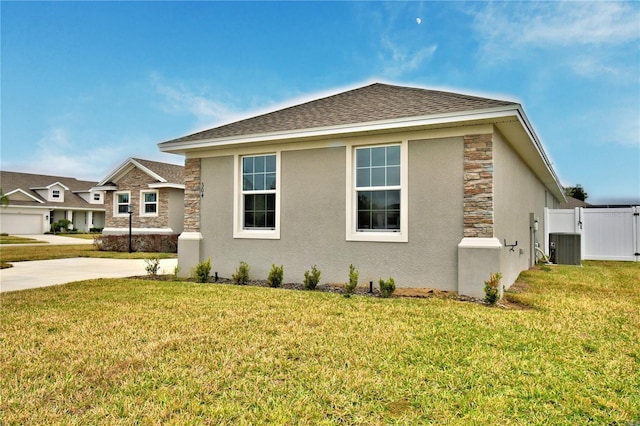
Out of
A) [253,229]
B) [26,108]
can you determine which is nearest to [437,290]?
[253,229]

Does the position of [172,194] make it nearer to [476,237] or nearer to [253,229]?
[253,229]

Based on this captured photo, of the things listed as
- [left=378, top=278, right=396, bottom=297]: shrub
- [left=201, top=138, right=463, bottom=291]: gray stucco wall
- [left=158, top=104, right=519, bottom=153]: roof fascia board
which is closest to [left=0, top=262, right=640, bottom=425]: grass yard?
[left=378, top=278, right=396, bottom=297]: shrub

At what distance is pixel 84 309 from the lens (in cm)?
593

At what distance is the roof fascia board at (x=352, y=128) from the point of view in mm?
6418

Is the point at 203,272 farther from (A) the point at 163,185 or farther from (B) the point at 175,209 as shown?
(B) the point at 175,209

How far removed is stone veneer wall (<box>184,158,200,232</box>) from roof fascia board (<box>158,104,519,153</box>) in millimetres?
474

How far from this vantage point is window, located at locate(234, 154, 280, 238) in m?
8.73

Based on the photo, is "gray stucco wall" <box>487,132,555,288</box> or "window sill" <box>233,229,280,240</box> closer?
"gray stucco wall" <box>487,132,555,288</box>

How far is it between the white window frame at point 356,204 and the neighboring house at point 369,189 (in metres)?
0.02

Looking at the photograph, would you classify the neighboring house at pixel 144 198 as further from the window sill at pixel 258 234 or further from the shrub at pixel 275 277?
the shrub at pixel 275 277

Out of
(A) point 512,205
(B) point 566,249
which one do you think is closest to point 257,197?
(A) point 512,205

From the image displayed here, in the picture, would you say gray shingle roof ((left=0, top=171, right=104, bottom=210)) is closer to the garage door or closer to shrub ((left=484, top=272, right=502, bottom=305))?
the garage door

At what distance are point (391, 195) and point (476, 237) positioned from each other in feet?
5.77

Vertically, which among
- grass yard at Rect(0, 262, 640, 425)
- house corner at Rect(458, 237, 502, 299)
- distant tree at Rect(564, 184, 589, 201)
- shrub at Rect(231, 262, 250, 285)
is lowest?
grass yard at Rect(0, 262, 640, 425)
